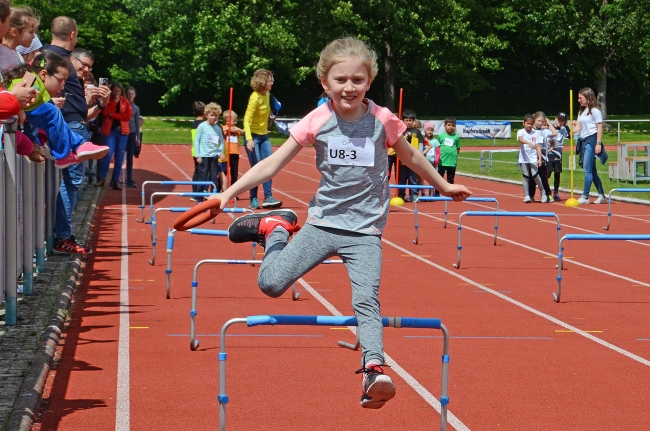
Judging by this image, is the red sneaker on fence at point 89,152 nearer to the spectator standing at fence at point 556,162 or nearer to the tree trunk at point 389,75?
the spectator standing at fence at point 556,162

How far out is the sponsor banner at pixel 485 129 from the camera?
44.2 metres

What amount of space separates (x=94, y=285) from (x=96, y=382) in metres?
3.65

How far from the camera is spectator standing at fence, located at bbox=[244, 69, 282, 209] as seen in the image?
55.7ft

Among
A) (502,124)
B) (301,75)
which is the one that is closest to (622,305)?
(502,124)

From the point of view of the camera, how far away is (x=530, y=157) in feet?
66.9

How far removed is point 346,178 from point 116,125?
54.4 ft

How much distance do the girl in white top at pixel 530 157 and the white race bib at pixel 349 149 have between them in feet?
51.6

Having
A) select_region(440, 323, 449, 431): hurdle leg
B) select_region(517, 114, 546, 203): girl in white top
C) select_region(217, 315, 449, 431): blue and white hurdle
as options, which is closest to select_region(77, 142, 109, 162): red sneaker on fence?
select_region(217, 315, 449, 431): blue and white hurdle

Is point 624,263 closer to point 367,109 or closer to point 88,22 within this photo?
point 367,109

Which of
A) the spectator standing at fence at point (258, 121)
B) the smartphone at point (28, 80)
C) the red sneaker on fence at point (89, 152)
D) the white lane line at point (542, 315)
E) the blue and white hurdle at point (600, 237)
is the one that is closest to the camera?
the smartphone at point (28, 80)

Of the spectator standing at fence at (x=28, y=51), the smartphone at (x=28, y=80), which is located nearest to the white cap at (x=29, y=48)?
the spectator standing at fence at (x=28, y=51)

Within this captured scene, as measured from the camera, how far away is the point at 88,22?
5712 centimetres

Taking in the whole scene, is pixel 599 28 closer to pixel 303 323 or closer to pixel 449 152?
pixel 449 152

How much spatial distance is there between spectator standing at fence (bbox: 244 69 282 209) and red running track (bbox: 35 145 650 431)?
3320mm
